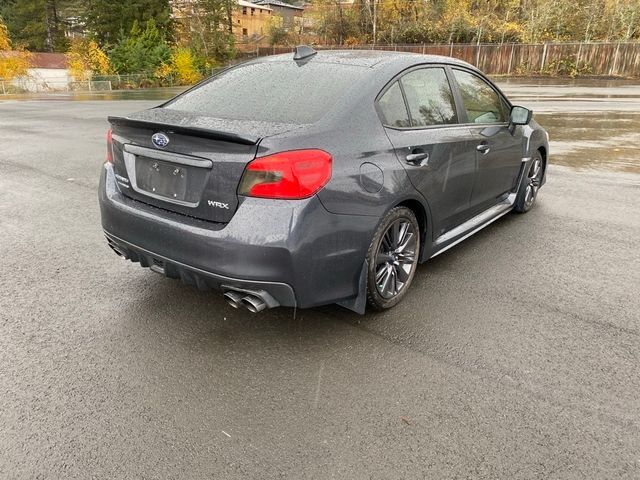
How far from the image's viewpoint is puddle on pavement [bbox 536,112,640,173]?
8320 mm

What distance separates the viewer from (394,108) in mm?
3307

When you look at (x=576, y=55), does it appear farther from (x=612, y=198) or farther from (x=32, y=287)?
(x=32, y=287)

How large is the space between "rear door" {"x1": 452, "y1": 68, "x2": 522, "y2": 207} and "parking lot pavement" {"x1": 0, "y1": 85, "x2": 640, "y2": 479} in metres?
0.61

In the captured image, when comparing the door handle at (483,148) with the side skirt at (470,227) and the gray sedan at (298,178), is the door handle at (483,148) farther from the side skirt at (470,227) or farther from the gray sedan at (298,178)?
the side skirt at (470,227)

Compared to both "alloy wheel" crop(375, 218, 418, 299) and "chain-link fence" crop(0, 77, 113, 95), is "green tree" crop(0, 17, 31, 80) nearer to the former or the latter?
"chain-link fence" crop(0, 77, 113, 95)

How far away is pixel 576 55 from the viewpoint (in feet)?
116

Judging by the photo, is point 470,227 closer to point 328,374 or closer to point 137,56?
point 328,374

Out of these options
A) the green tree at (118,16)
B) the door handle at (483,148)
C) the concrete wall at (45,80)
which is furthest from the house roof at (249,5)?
the door handle at (483,148)

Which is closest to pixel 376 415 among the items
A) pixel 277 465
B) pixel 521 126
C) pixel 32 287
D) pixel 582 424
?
pixel 277 465

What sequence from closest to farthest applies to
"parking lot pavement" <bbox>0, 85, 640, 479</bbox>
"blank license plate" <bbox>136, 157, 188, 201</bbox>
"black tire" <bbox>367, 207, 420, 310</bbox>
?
"parking lot pavement" <bbox>0, 85, 640, 479</bbox> < "blank license plate" <bbox>136, 157, 188, 201</bbox> < "black tire" <bbox>367, 207, 420, 310</bbox>

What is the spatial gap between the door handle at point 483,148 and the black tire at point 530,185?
1.20 m

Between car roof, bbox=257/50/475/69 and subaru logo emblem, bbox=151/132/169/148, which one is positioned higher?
car roof, bbox=257/50/475/69

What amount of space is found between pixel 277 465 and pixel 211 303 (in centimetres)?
156

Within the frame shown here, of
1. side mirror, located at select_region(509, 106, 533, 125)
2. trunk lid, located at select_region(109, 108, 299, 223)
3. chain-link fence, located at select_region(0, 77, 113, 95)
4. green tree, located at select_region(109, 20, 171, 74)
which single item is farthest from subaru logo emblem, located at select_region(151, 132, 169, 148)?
green tree, located at select_region(109, 20, 171, 74)
